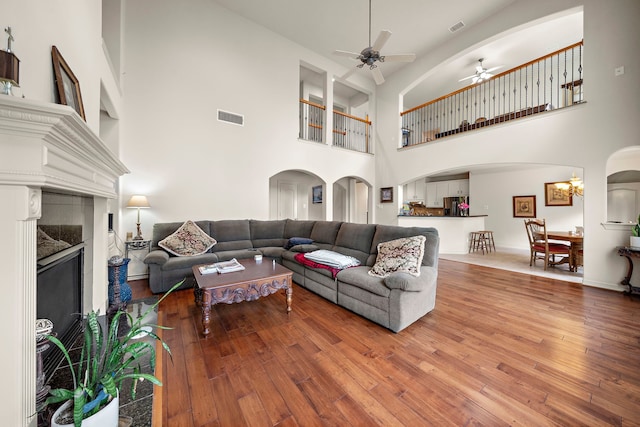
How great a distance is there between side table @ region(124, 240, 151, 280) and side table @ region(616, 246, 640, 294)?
6.81 metres

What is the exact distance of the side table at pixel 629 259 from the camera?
3.08 meters

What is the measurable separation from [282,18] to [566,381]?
6.61 meters

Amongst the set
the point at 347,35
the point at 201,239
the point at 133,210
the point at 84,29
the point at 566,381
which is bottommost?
the point at 566,381

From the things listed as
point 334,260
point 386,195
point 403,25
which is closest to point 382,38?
point 403,25

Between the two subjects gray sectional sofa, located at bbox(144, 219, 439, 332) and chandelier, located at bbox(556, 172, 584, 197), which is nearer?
gray sectional sofa, located at bbox(144, 219, 439, 332)

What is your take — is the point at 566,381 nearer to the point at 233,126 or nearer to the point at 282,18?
the point at 233,126

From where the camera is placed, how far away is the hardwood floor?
134 centimetres

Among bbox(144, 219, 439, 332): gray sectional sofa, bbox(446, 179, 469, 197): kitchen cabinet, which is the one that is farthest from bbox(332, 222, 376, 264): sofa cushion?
bbox(446, 179, 469, 197): kitchen cabinet

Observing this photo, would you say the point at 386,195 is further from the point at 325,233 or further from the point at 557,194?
the point at 557,194

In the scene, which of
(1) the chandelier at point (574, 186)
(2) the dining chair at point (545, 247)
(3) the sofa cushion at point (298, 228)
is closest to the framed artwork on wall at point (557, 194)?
(1) the chandelier at point (574, 186)

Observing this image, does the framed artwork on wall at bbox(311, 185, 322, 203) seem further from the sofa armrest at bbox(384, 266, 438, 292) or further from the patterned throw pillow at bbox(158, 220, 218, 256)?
the sofa armrest at bbox(384, 266, 438, 292)

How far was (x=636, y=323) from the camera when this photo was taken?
7.84 ft

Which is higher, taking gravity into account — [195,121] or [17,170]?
[195,121]

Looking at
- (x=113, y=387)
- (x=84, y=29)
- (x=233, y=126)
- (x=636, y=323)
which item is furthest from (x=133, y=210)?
(x=636, y=323)
